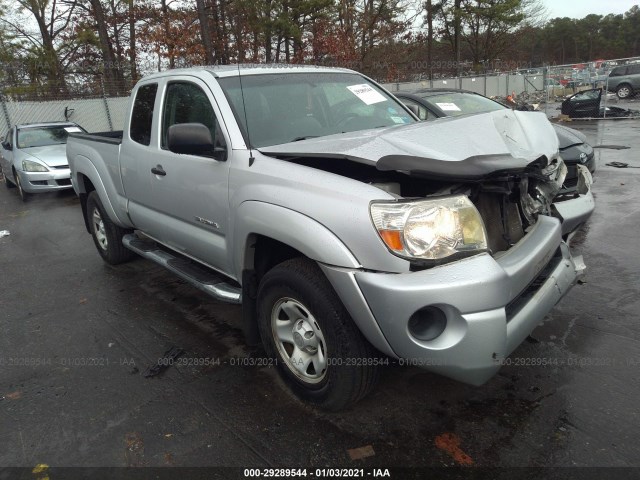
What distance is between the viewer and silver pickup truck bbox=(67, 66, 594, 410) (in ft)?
7.31

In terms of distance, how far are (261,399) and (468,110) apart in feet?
20.0

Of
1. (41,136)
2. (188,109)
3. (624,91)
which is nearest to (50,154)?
(41,136)

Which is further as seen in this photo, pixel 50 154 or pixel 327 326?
pixel 50 154

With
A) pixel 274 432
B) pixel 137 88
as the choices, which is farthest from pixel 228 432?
pixel 137 88

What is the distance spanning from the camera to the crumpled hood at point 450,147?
7.60 feet

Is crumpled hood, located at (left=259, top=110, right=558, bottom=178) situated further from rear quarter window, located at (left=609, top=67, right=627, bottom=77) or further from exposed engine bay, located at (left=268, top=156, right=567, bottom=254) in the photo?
rear quarter window, located at (left=609, top=67, right=627, bottom=77)

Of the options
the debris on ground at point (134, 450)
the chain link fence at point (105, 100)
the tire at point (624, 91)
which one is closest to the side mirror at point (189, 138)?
the debris on ground at point (134, 450)

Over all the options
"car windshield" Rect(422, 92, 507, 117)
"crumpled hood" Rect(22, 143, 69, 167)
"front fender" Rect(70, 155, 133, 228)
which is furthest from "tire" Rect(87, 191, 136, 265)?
"crumpled hood" Rect(22, 143, 69, 167)

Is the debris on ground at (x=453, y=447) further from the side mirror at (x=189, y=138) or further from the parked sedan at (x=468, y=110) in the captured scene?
the parked sedan at (x=468, y=110)

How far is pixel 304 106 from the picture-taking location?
3562 mm

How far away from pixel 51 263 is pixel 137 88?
8.93ft

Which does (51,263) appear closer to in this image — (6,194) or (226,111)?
(226,111)

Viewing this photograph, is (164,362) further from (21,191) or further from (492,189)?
(21,191)

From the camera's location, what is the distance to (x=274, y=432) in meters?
2.67
